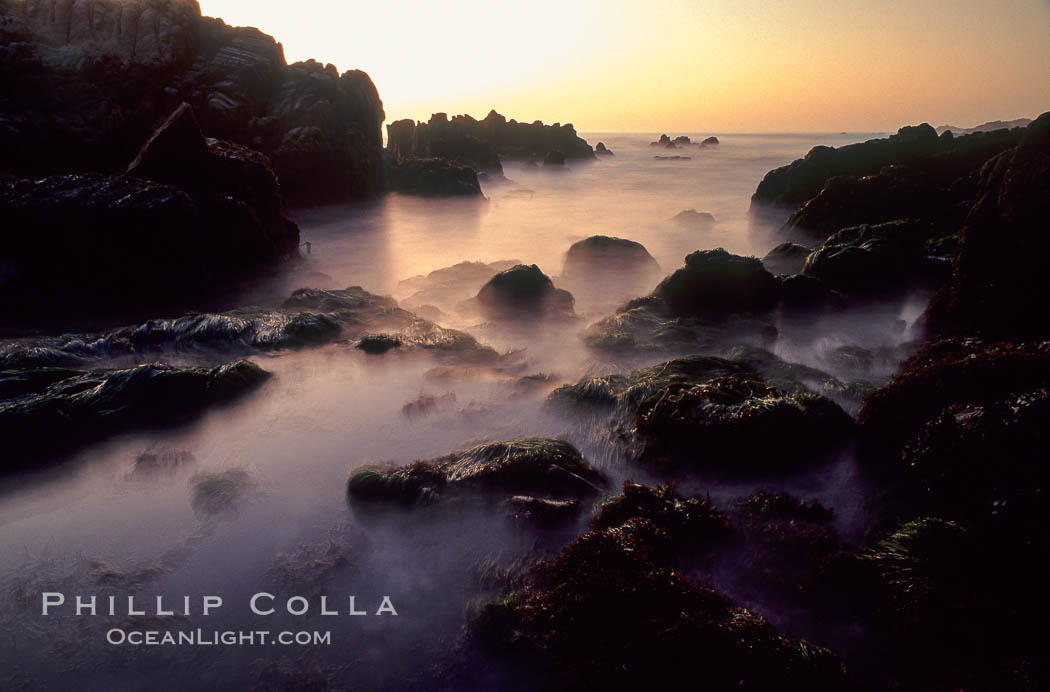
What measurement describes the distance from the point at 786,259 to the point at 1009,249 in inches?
431

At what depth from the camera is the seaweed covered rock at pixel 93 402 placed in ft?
24.6

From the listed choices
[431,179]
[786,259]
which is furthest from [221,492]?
[431,179]

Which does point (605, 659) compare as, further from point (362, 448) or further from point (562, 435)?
point (362, 448)

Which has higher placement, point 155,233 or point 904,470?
point 155,233

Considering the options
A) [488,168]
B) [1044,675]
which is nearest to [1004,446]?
[1044,675]

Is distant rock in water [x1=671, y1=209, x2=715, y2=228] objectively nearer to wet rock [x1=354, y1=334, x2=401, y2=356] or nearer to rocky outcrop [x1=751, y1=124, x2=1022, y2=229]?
rocky outcrop [x1=751, y1=124, x2=1022, y2=229]

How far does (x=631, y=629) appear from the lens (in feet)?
13.6

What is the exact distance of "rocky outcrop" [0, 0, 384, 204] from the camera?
21.8 metres

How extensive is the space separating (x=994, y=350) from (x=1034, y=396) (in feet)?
4.24

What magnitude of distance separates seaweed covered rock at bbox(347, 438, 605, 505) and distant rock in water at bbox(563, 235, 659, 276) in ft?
44.5

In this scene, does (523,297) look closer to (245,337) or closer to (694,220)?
(245,337)

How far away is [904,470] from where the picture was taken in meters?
6.09

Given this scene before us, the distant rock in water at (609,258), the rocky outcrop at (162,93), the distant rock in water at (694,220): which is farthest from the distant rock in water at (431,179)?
the distant rock in water at (609,258)

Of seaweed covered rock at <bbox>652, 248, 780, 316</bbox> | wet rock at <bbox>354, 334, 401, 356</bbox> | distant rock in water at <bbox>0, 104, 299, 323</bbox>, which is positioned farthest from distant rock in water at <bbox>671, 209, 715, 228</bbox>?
distant rock in water at <bbox>0, 104, 299, 323</bbox>
